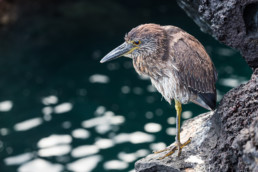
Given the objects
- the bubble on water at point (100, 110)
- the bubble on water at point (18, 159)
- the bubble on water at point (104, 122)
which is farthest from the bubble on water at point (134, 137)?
the bubble on water at point (18, 159)

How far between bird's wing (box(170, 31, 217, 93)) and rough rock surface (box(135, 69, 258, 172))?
234 millimetres

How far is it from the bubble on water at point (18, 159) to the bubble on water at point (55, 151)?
0.49 ft

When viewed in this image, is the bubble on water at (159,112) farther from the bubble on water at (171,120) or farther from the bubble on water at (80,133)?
the bubble on water at (80,133)

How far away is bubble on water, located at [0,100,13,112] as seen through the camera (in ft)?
21.3

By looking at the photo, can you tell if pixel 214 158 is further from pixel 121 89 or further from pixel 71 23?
pixel 71 23

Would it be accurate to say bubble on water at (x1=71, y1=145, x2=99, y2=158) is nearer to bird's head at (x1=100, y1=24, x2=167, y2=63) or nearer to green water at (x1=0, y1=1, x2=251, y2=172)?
green water at (x1=0, y1=1, x2=251, y2=172)

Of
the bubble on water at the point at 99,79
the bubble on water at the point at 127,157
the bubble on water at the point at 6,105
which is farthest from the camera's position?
the bubble on water at the point at 99,79

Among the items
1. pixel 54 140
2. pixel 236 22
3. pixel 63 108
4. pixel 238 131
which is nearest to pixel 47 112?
pixel 63 108

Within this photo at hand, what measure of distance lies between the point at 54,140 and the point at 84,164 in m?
0.68

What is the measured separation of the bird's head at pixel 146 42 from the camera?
9.54 feet

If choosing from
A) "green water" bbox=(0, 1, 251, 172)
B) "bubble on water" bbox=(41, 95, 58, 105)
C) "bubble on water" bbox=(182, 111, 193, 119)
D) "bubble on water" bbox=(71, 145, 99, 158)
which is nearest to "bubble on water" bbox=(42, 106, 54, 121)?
"green water" bbox=(0, 1, 251, 172)

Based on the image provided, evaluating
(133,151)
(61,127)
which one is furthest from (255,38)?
(61,127)

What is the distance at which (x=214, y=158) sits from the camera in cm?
259

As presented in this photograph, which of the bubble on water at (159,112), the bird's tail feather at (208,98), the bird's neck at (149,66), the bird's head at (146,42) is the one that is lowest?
the bird's tail feather at (208,98)
